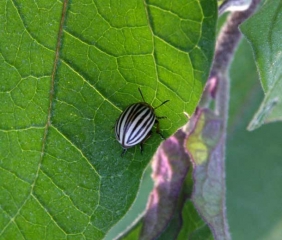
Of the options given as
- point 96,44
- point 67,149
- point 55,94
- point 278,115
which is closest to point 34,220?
point 67,149

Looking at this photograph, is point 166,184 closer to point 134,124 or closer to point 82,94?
point 134,124

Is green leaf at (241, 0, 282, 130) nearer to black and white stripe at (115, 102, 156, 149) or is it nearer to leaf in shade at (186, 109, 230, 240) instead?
black and white stripe at (115, 102, 156, 149)

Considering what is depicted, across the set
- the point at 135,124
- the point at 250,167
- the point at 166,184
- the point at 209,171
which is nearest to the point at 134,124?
the point at 135,124

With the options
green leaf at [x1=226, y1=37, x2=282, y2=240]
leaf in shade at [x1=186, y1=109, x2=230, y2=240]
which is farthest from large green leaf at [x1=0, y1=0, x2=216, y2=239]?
green leaf at [x1=226, y1=37, x2=282, y2=240]

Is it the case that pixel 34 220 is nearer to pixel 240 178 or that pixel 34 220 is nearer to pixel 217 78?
pixel 217 78

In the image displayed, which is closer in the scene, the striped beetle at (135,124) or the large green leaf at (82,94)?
the large green leaf at (82,94)

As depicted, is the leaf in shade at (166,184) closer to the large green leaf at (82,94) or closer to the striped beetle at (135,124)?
the striped beetle at (135,124)

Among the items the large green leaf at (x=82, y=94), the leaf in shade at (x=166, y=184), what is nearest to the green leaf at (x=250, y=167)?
the leaf in shade at (x=166, y=184)
